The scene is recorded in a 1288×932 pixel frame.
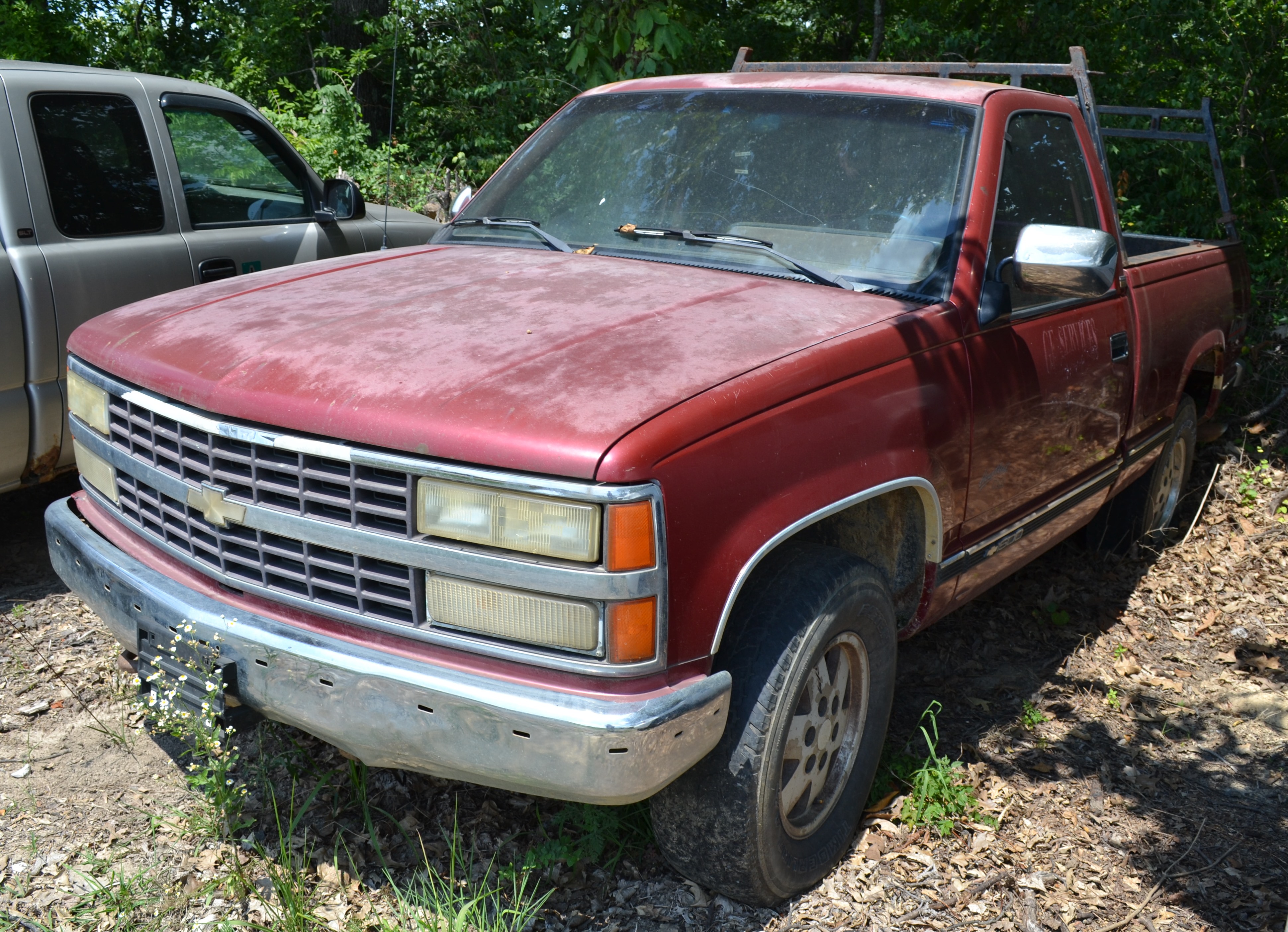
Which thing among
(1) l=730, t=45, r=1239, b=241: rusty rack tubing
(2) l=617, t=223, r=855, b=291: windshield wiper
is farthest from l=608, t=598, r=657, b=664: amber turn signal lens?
(1) l=730, t=45, r=1239, b=241: rusty rack tubing

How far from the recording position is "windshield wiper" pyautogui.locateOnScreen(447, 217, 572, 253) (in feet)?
11.7

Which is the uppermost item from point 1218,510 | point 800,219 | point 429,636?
point 800,219

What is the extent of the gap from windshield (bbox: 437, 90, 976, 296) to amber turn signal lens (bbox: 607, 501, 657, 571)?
1.30 meters

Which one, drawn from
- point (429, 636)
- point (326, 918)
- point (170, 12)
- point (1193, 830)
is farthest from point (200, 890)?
point (170, 12)

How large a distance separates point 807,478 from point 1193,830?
75.0 inches

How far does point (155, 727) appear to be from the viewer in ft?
11.6

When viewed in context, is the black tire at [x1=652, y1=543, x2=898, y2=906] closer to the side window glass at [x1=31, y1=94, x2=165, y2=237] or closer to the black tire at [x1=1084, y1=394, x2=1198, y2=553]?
the black tire at [x1=1084, y1=394, x2=1198, y2=553]

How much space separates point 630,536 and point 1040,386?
1.85m

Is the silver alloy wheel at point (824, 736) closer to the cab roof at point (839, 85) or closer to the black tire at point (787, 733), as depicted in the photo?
the black tire at point (787, 733)

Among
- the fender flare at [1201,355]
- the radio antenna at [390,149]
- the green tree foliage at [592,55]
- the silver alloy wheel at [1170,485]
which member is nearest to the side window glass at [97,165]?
the radio antenna at [390,149]

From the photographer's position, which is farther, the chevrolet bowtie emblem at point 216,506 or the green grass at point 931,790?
the green grass at point 931,790

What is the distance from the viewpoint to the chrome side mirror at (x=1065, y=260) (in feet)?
10.1

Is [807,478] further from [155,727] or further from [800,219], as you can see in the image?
[155,727]

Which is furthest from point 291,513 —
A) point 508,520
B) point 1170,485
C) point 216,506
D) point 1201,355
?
point 1170,485
